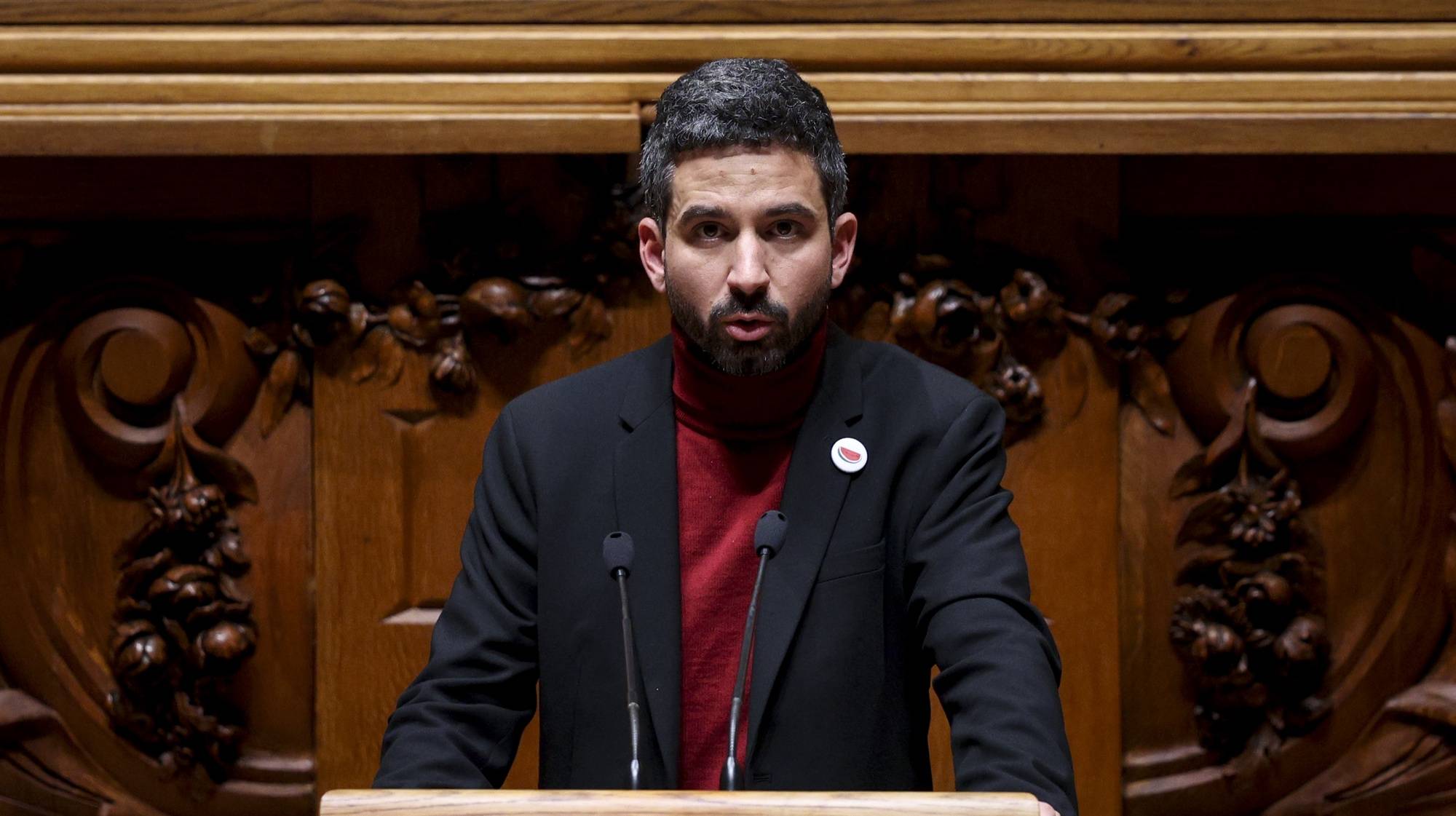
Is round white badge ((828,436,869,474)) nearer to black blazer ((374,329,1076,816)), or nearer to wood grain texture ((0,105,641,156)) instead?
black blazer ((374,329,1076,816))

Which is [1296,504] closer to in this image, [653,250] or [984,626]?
[984,626]

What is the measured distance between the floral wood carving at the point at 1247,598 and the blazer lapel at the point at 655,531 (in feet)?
4.03

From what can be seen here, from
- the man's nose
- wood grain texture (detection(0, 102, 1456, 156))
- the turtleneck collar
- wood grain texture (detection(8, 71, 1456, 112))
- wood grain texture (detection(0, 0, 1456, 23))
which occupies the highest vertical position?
wood grain texture (detection(0, 0, 1456, 23))

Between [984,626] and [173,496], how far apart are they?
1631 mm

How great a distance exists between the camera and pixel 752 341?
1.72 m

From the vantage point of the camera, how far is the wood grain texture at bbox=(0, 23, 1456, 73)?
261cm

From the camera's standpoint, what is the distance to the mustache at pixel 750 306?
169 centimetres

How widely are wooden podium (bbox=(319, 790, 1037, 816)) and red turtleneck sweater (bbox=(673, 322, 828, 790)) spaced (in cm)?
43

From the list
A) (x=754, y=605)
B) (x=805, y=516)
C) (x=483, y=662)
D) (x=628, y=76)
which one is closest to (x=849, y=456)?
(x=805, y=516)

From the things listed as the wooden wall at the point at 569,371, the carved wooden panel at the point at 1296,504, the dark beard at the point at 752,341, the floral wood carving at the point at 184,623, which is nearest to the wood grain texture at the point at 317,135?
the wooden wall at the point at 569,371

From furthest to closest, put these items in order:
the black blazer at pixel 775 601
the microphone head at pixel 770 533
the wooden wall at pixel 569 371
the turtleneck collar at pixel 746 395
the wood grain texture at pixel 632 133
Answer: the wooden wall at pixel 569 371, the wood grain texture at pixel 632 133, the turtleneck collar at pixel 746 395, the black blazer at pixel 775 601, the microphone head at pixel 770 533

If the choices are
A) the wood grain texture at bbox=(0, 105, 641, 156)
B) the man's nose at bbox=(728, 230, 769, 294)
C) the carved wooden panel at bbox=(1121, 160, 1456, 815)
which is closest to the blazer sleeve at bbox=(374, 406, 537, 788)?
the man's nose at bbox=(728, 230, 769, 294)

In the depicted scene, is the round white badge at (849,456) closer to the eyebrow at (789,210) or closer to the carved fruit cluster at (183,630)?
the eyebrow at (789,210)

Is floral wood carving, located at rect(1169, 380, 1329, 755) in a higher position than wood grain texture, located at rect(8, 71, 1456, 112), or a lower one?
lower
